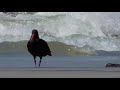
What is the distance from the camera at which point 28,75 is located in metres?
5.77

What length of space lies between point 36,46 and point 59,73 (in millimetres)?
738

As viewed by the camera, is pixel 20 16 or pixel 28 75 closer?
pixel 28 75

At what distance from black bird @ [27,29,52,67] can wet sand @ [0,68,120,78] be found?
0.98 ft

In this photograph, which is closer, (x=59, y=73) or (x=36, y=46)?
(x=59, y=73)

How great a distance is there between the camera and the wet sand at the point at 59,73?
5.72 meters

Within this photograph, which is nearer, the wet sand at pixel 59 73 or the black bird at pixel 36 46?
the wet sand at pixel 59 73

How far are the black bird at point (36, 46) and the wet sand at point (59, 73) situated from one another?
0.30 meters

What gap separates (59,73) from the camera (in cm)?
594

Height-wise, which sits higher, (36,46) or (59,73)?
(36,46)

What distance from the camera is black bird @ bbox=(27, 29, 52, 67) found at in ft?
21.0
